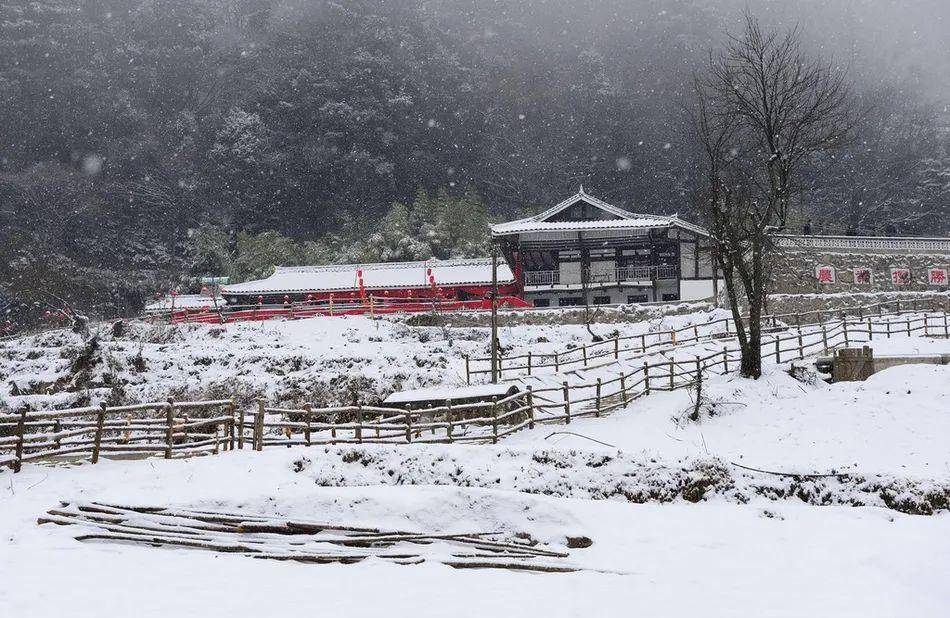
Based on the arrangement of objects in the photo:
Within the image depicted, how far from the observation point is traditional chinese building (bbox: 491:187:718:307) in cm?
3606

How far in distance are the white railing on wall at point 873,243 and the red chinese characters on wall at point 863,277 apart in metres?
1.64

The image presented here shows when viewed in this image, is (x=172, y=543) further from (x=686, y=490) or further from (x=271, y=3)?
(x=271, y=3)

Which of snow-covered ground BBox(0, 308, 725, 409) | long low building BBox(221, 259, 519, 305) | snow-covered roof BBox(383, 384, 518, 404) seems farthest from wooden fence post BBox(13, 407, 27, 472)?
long low building BBox(221, 259, 519, 305)

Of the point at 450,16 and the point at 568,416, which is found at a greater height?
the point at 450,16

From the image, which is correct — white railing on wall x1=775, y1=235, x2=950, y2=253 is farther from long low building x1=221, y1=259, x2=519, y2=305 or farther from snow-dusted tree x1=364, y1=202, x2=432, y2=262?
snow-dusted tree x1=364, y1=202, x2=432, y2=262

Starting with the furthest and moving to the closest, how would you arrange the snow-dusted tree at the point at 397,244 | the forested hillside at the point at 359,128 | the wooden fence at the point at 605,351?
the forested hillside at the point at 359,128, the snow-dusted tree at the point at 397,244, the wooden fence at the point at 605,351

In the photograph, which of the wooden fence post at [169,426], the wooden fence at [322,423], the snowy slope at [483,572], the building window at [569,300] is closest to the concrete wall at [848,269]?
the building window at [569,300]

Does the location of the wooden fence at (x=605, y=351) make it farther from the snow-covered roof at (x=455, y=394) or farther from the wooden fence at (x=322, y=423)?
the snow-covered roof at (x=455, y=394)

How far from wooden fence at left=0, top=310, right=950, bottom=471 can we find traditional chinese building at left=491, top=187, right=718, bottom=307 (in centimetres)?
1265

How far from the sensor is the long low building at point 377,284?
3519 centimetres

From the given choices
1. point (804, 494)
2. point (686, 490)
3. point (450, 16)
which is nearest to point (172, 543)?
point (686, 490)

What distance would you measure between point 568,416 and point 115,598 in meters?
11.7

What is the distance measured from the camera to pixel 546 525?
8.11 meters

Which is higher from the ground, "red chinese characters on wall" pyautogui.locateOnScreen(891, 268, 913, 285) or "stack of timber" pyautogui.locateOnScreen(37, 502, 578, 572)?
"red chinese characters on wall" pyautogui.locateOnScreen(891, 268, 913, 285)
